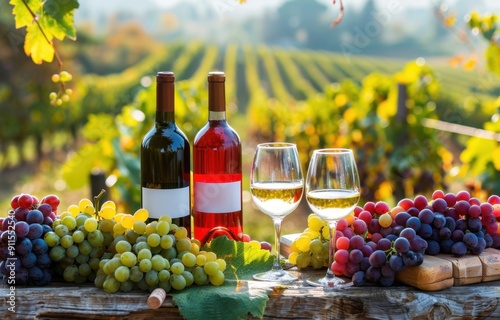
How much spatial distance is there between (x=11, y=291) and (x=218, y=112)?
70cm

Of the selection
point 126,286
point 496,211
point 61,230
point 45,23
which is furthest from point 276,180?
point 45,23

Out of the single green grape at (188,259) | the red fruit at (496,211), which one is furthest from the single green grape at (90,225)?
the red fruit at (496,211)

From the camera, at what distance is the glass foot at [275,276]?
1.81 m

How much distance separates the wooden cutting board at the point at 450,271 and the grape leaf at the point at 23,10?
1222 millimetres

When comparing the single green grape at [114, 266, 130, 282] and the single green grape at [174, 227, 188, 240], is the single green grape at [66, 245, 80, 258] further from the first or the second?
the single green grape at [174, 227, 188, 240]

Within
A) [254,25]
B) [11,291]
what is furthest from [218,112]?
[254,25]

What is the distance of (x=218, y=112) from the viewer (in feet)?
6.10

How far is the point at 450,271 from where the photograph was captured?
176 centimetres

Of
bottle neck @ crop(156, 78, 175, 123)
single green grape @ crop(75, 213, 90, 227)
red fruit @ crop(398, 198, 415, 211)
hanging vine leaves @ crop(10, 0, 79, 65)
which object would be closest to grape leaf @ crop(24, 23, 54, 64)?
hanging vine leaves @ crop(10, 0, 79, 65)

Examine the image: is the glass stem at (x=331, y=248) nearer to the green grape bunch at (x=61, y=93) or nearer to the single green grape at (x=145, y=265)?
the single green grape at (x=145, y=265)

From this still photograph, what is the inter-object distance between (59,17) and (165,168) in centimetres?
53

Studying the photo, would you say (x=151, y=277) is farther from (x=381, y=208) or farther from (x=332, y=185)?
(x=381, y=208)

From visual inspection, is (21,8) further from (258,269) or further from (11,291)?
(258,269)

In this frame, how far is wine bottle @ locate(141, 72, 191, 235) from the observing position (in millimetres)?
1805
